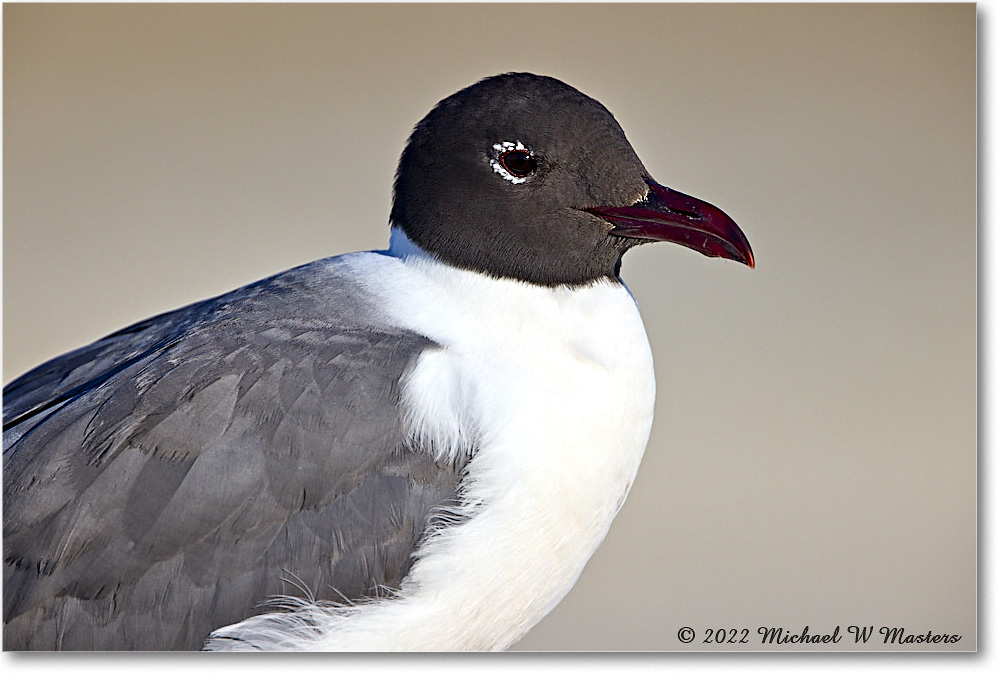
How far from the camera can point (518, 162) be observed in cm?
254

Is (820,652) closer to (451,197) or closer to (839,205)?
(839,205)

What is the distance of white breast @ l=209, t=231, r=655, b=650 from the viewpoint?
7.91 ft

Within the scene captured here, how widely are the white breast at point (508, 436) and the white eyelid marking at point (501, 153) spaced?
26 centimetres

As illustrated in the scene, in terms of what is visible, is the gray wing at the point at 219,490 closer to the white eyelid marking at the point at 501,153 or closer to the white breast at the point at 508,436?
the white breast at the point at 508,436

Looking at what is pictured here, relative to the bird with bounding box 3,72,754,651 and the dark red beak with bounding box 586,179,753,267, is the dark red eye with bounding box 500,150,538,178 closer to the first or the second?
the bird with bounding box 3,72,754,651

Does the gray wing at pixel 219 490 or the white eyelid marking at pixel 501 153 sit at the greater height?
the white eyelid marking at pixel 501 153

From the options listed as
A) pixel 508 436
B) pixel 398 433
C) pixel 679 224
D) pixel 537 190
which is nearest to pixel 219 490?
pixel 398 433

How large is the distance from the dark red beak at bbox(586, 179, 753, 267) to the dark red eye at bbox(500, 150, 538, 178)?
0.18 m

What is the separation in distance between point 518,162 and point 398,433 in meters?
0.70

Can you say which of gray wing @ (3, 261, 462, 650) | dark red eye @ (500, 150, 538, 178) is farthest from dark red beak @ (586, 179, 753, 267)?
gray wing @ (3, 261, 462, 650)

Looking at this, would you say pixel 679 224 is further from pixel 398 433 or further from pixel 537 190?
pixel 398 433

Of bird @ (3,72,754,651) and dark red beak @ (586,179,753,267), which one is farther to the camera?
dark red beak @ (586,179,753,267)

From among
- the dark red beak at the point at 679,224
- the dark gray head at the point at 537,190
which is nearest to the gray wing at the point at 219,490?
the dark gray head at the point at 537,190

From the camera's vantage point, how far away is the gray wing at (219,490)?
2.34 m
